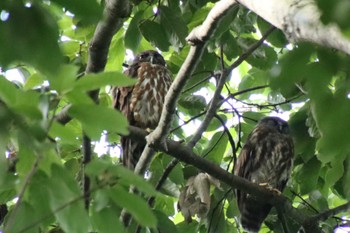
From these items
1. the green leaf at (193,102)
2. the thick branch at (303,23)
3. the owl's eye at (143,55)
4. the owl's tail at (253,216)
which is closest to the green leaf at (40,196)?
the thick branch at (303,23)

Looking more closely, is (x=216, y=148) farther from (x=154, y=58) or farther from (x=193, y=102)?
(x=154, y=58)

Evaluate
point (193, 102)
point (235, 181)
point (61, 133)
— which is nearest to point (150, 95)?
point (193, 102)

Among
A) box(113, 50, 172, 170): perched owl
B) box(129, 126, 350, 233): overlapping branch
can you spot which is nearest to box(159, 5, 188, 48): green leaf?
box(129, 126, 350, 233): overlapping branch

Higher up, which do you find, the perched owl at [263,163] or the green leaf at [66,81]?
the perched owl at [263,163]

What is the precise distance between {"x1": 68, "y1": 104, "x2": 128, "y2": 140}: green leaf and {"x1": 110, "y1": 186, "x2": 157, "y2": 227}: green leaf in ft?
0.51

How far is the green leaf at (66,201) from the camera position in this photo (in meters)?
1.36

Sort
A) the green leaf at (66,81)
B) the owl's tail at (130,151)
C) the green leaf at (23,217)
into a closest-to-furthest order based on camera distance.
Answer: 1. the green leaf at (66,81)
2. the green leaf at (23,217)
3. the owl's tail at (130,151)

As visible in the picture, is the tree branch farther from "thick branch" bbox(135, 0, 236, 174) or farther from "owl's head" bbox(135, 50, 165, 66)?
"owl's head" bbox(135, 50, 165, 66)

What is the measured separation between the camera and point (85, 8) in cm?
100

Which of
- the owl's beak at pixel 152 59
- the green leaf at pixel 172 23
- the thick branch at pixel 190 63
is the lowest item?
the thick branch at pixel 190 63

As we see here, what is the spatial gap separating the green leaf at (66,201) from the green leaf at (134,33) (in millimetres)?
2002

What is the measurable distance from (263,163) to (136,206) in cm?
413

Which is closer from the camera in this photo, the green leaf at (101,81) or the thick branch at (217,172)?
the green leaf at (101,81)

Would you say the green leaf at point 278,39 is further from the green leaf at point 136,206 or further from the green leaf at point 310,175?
the green leaf at point 136,206
